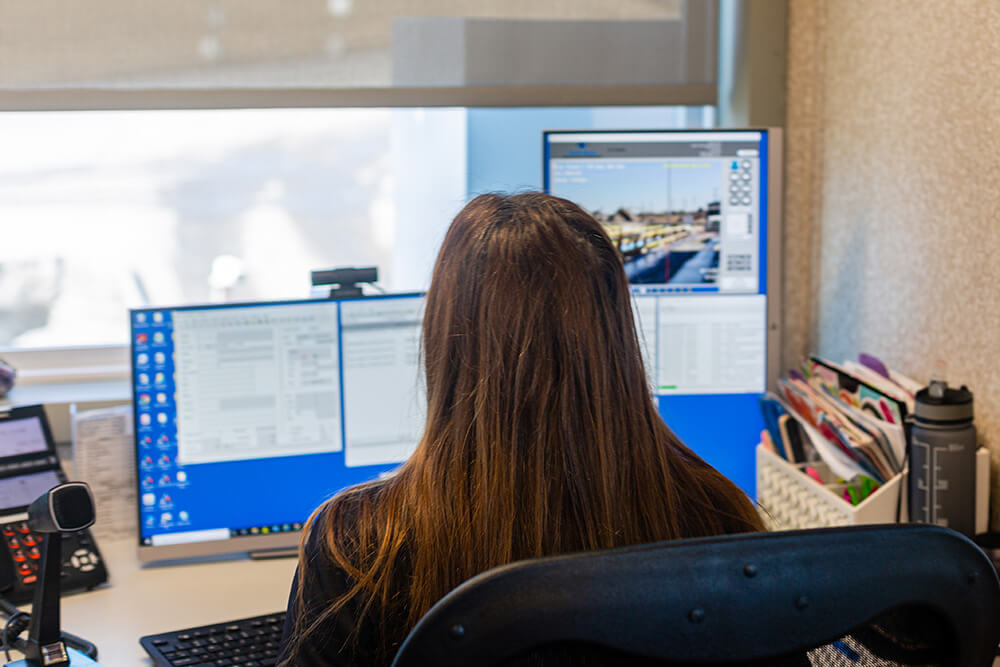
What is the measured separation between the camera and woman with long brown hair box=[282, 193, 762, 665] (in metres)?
0.70

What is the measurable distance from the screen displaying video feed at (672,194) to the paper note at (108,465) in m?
0.79

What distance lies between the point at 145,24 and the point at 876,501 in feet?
4.54

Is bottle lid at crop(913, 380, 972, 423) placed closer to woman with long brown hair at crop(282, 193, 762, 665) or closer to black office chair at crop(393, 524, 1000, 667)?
woman with long brown hair at crop(282, 193, 762, 665)

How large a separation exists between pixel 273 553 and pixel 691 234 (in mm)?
839

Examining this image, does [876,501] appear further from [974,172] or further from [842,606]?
[842,606]

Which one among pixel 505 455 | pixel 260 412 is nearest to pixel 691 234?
pixel 260 412

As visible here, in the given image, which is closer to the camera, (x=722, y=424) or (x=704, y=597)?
(x=704, y=597)

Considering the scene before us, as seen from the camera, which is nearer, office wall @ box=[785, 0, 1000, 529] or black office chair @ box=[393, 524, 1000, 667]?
black office chair @ box=[393, 524, 1000, 667]

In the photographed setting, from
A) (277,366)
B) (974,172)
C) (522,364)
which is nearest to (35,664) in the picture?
(277,366)

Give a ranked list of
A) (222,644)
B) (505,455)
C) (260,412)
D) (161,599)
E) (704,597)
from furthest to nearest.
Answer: (260,412) < (161,599) < (222,644) < (505,455) < (704,597)

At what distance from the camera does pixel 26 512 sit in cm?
128

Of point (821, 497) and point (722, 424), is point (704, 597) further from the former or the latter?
point (722, 424)

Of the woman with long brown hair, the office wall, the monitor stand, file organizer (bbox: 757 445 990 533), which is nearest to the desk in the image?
the monitor stand

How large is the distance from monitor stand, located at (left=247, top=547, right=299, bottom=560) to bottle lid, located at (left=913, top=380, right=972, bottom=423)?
91 cm
